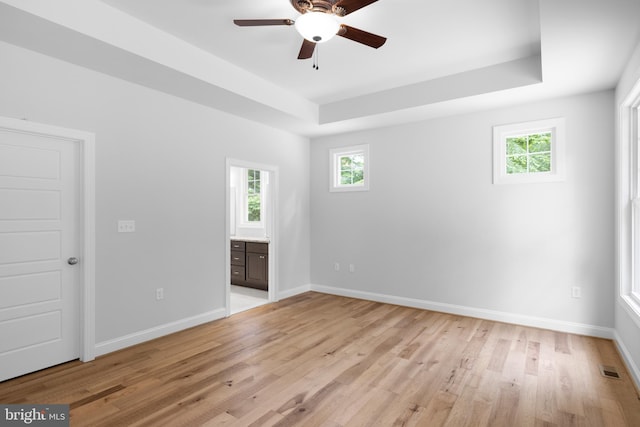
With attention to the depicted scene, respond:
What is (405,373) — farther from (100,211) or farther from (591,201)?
(100,211)

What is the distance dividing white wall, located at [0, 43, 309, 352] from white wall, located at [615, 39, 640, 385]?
161 inches

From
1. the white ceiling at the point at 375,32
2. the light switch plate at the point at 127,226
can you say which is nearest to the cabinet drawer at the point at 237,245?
the light switch plate at the point at 127,226

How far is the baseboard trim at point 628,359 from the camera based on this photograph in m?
2.69

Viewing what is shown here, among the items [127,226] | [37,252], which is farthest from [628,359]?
[37,252]

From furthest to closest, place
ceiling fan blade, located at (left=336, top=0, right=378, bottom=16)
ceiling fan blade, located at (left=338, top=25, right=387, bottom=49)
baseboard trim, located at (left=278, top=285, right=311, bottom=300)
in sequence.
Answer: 1. baseboard trim, located at (left=278, top=285, right=311, bottom=300)
2. ceiling fan blade, located at (left=338, top=25, right=387, bottom=49)
3. ceiling fan blade, located at (left=336, top=0, right=378, bottom=16)

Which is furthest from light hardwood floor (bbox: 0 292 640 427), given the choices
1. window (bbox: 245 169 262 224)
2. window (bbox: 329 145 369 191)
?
window (bbox: 245 169 262 224)

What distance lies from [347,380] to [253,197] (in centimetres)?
469

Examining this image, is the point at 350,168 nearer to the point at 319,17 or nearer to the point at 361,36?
the point at 361,36

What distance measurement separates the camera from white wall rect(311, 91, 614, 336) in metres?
3.77

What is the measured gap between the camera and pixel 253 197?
6.90 meters

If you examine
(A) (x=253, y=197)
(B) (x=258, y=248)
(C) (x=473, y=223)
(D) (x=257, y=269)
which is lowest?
(D) (x=257, y=269)

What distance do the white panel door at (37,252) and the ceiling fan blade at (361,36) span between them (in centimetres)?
260

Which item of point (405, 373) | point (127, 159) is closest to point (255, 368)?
point (405, 373)

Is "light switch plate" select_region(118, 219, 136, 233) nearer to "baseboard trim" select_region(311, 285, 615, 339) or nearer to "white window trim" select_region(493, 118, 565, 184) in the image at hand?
"baseboard trim" select_region(311, 285, 615, 339)
